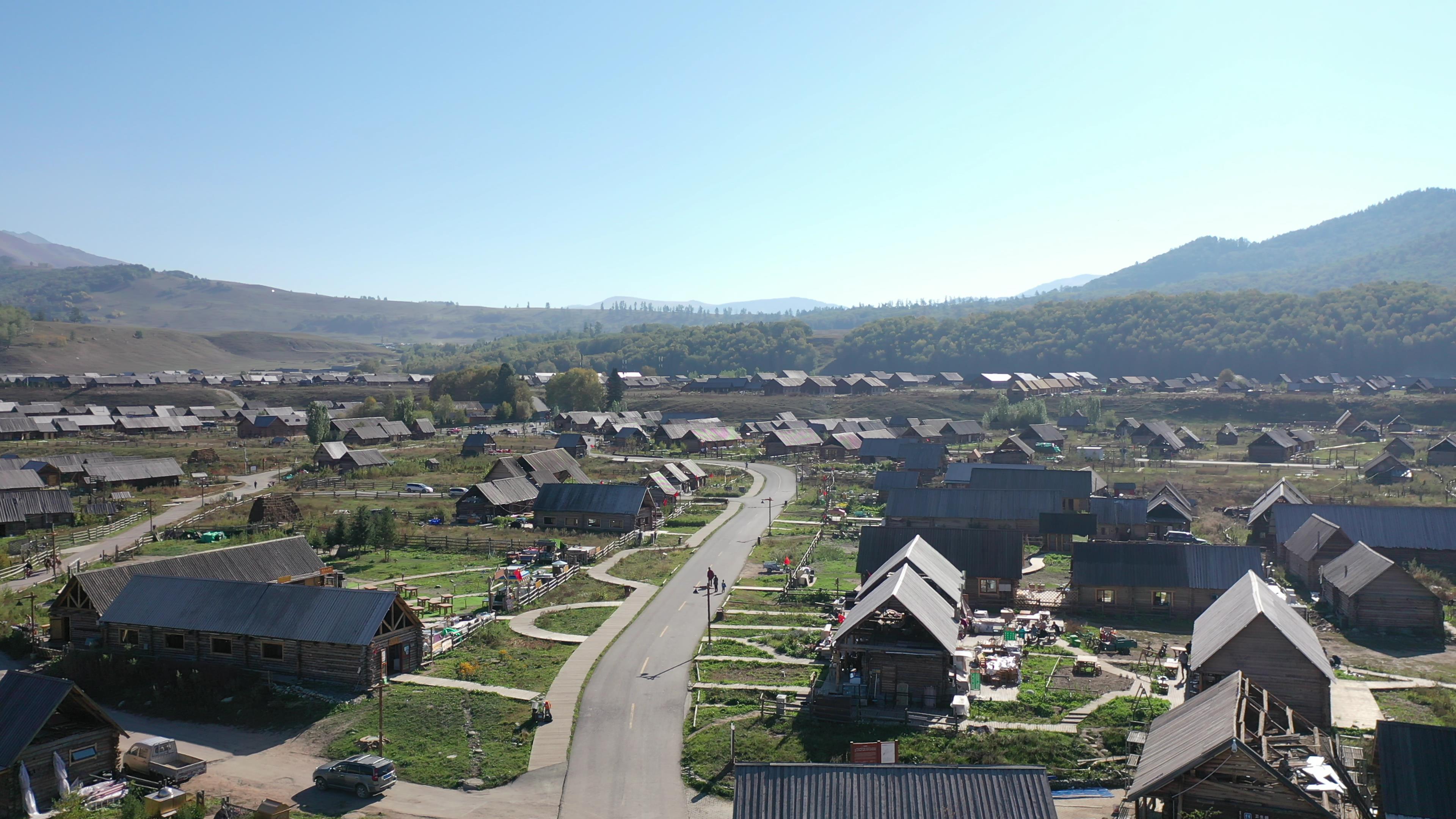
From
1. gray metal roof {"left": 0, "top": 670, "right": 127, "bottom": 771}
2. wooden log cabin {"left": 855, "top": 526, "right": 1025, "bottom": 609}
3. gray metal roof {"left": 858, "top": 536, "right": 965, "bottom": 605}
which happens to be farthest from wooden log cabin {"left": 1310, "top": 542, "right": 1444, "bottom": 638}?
gray metal roof {"left": 0, "top": 670, "right": 127, "bottom": 771}

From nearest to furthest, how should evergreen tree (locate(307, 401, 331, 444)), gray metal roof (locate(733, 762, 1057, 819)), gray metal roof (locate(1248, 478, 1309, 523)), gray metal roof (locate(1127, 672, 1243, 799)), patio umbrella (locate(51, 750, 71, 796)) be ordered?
gray metal roof (locate(733, 762, 1057, 819))
gray metal roof (locate(1127, 672, 1243, 799))
patio umbrella (locate(51, 750, 71, 796))
gray metal roof (locate(1248, 478, 1309, 523))
evergreen tree (locate(307, 401, 331, 444))

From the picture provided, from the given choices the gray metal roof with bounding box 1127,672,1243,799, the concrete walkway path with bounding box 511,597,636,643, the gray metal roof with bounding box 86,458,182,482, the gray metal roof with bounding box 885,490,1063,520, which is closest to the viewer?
the gray metal roof with bounding box 1127,672,1243,799

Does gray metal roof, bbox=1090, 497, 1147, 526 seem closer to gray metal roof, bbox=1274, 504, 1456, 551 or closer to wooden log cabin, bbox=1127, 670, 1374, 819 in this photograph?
gray metal roof, bbox=1274, 504, 1456, 551

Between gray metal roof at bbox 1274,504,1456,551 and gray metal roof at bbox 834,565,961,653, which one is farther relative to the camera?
gray metal roof at bbox 1274,504,1456,551

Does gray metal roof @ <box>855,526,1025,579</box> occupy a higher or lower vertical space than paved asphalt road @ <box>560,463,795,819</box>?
higher

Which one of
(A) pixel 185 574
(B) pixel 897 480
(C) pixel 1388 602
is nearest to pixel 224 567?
(A) pixel 185 574

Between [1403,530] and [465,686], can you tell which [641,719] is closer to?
[465,686]
